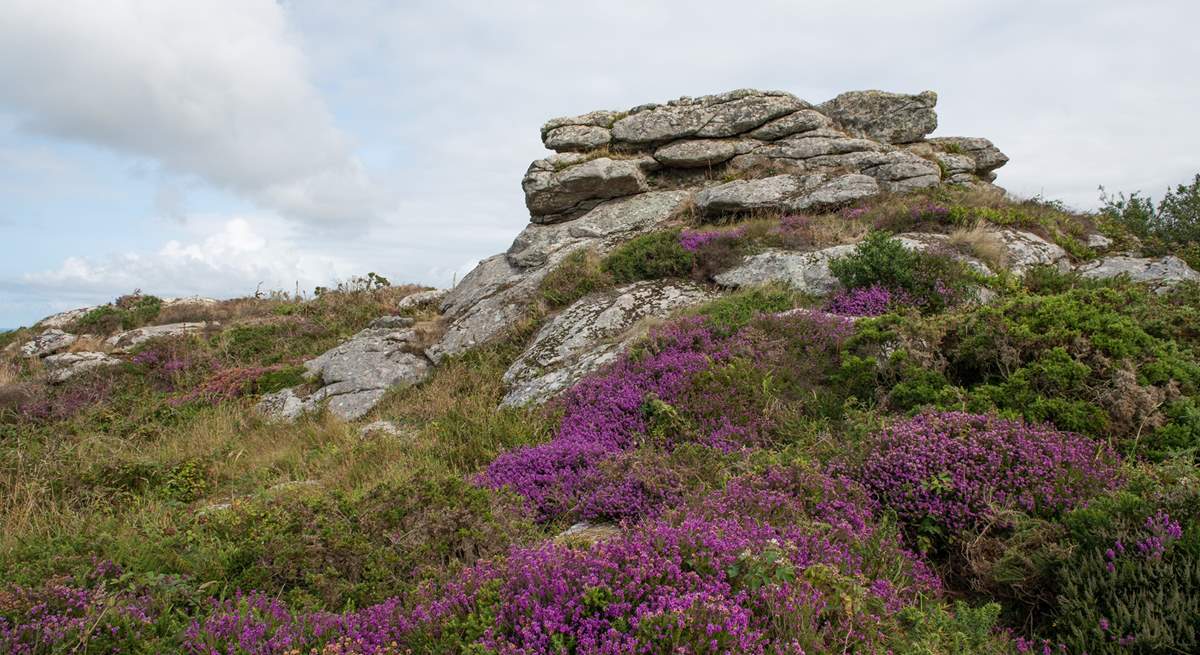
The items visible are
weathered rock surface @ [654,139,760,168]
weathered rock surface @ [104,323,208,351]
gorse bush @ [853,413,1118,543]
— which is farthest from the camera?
weathered rock surface @ [654,139,760,168]

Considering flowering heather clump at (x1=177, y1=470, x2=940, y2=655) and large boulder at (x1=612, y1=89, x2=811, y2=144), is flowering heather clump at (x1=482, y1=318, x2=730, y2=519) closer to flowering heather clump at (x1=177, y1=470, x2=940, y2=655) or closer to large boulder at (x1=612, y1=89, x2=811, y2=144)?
flowering heather clump at (x1=177, y1=470, x2=940, y2=655)

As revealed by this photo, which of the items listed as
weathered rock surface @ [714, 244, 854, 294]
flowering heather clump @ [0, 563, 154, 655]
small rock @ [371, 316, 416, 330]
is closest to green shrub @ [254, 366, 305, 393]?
small rock @ [371, 316, 416, 330]

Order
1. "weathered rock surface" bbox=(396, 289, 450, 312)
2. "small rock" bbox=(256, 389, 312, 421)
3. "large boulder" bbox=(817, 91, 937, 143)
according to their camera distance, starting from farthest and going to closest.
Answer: "large boulder" bbox=(817, 91, 937, 143) → "weathered rock surface" bbox=(396, 289, 450, 312) → "small rock" bbox=(256, 389, 312, 421)

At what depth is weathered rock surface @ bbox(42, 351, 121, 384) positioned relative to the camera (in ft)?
49.3

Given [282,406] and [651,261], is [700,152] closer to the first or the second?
[651,261]

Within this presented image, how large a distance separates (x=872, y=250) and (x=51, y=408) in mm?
16792

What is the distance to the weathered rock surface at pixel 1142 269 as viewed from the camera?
11832 millimetres

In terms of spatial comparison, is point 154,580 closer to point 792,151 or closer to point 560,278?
point 560,278

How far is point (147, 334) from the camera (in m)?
18.7

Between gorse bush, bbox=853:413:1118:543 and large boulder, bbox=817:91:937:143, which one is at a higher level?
large boulder, bbox=817:91:937:143

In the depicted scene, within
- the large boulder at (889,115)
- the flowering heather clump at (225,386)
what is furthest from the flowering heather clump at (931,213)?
the flowering heather clump at (225,386)

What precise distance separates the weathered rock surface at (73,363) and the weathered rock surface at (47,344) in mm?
2323

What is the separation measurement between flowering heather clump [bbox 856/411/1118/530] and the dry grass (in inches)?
276

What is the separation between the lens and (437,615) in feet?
11.4
